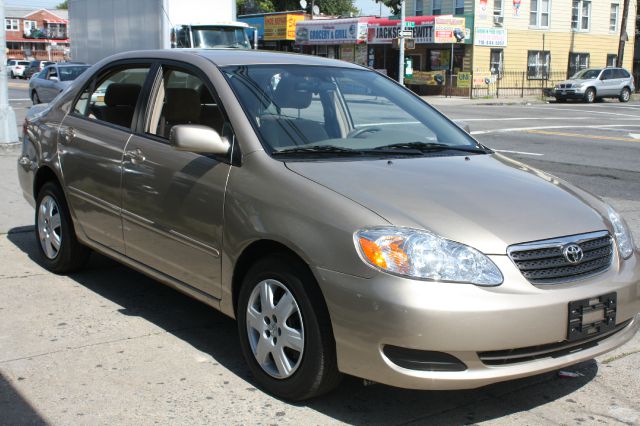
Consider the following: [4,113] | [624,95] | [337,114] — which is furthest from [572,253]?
[624,95]

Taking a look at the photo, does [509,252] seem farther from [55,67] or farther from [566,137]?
[55,67]

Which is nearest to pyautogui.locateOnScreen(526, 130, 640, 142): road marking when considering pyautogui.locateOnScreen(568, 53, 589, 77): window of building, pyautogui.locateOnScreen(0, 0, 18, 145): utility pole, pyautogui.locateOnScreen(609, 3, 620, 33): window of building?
pyautogui.locateOnScreen(0, 0, 18, 145): utility pole

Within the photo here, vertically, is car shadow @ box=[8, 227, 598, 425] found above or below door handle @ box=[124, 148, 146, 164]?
below

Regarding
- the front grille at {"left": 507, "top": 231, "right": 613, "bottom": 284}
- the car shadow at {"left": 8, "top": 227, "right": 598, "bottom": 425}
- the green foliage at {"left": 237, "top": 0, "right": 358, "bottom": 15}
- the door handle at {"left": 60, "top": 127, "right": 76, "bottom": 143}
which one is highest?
the green foliage at {"left": 237, "top": 0, "right": 358, "bottom": 15}

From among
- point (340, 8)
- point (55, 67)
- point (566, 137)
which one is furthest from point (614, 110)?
point (340, 8)

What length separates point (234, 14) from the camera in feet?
87.0

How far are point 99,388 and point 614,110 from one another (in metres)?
30.6

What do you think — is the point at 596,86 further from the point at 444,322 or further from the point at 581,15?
the point at 444,322

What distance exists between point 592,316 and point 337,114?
2.00m

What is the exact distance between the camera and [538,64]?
1737 inches

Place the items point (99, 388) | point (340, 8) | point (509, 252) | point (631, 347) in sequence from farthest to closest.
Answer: point (340, 8) < point (631, 347) < point (99, 388) < point (509, 252)

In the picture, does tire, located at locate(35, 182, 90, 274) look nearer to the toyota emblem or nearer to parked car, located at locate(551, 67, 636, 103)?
the toyota emblem

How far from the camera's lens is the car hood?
351cm

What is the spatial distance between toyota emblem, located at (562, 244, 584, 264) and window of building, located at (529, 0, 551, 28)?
1665 inches
